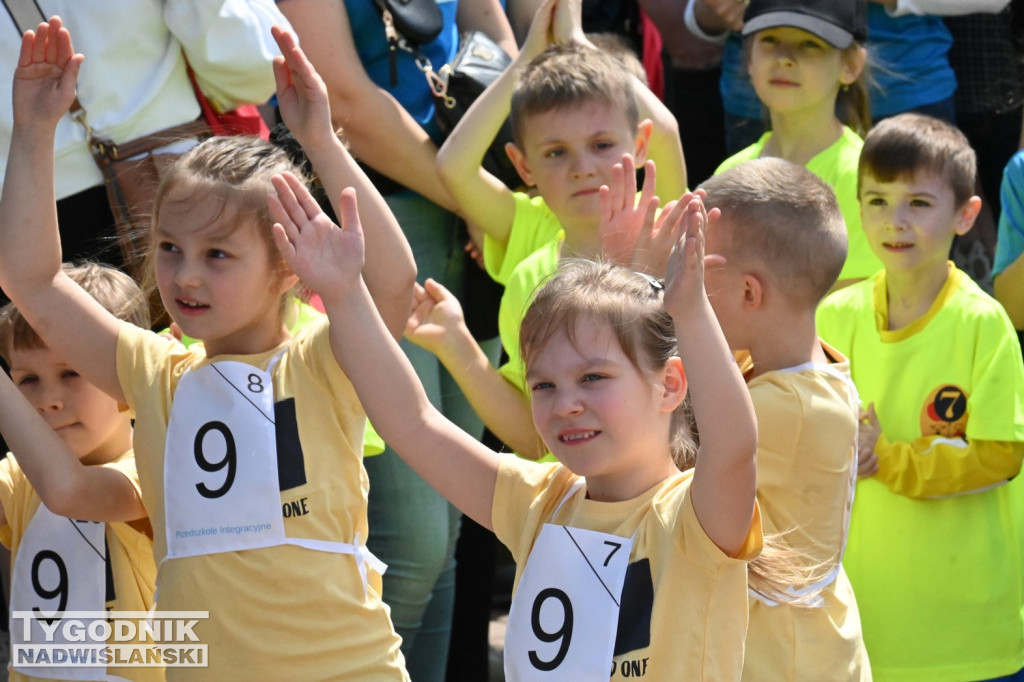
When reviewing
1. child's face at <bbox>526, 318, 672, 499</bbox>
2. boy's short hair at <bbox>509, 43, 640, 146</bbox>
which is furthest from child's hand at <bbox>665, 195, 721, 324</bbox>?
boy's short hair at <bbox>509, 43, 640, 146</bbox>

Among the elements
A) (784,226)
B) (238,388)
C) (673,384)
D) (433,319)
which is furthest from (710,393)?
(433,319)

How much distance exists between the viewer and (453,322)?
3.11 meters

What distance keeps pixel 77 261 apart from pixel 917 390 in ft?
7.01

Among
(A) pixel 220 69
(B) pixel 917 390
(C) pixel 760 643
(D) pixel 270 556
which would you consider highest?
(A) pixel 220 69

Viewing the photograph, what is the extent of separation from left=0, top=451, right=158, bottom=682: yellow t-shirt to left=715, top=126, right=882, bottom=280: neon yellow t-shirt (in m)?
1.88

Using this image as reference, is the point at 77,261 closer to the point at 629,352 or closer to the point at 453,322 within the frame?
the point at 453,322

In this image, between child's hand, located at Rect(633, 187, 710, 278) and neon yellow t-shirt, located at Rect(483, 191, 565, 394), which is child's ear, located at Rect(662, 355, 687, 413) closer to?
child's hand, located at Rect(633, 187, 710, 278)

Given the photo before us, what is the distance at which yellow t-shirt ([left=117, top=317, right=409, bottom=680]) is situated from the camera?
100 inches

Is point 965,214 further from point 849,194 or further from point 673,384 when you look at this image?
point 673,384

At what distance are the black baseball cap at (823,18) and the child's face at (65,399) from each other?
2.25 metres

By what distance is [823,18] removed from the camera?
3.99 meters

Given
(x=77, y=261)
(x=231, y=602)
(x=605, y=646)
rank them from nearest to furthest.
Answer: (x=605, y=646) → (x=231, y=602) → (x=77, y=261)

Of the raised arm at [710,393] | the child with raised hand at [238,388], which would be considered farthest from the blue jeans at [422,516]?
the raised arm at [710,393]

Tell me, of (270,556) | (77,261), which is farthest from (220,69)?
(270,556)
